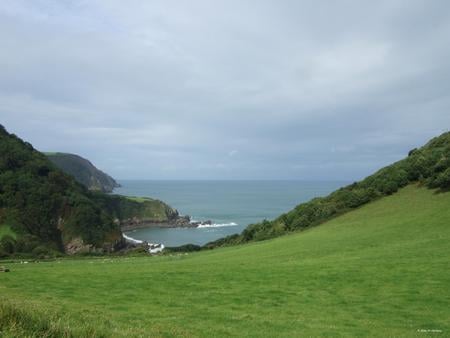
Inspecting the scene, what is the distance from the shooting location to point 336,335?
12.9 meters

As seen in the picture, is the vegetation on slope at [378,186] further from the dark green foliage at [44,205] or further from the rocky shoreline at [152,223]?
the rocky shoreline at [152,223]

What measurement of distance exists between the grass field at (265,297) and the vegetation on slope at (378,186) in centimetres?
2004

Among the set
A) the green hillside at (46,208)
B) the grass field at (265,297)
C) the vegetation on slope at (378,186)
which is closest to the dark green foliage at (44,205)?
the green hillside at (46,208)

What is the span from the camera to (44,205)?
129 metres

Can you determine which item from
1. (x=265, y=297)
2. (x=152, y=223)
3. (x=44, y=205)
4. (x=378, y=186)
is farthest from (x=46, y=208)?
(x=265, y=297)

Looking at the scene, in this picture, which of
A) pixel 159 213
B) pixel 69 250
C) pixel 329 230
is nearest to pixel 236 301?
pixel 329 230

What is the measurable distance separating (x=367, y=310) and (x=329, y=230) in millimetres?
30217

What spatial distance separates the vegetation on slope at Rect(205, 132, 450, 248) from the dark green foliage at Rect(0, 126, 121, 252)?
3139 inches

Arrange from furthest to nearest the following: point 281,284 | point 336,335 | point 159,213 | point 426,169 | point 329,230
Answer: point 159,213 < point 426,169 < point 329,230 < point 281,284 < point 336,335

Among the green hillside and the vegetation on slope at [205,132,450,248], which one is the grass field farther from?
the green hillside

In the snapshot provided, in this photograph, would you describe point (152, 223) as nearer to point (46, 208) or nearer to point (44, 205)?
point (46, 208)

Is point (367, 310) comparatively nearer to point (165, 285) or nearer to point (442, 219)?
point (165, 285)

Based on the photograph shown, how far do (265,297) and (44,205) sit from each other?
12321 cm

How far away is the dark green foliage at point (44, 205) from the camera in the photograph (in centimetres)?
12306
